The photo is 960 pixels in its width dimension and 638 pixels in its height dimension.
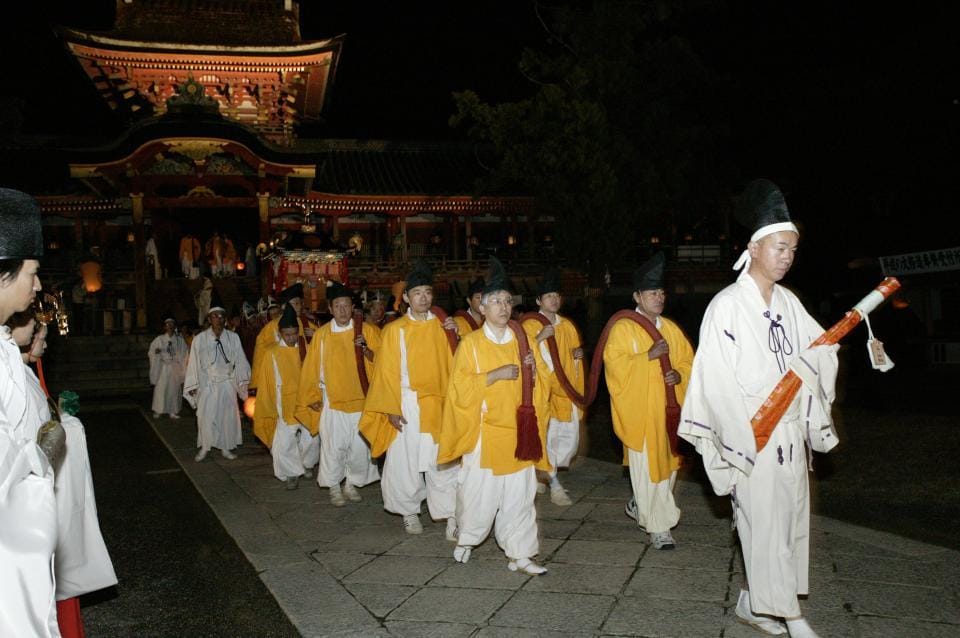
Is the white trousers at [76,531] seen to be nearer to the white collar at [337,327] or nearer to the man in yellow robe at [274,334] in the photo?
the white collar at [337,327]

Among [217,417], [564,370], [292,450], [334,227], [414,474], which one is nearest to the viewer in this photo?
[414,474]

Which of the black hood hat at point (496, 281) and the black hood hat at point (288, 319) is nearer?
the black hood hat at point (496, 281)

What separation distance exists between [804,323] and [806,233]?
11271 mm

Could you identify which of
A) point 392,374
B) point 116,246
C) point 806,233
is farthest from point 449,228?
point 392,374

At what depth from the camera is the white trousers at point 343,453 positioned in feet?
22.4

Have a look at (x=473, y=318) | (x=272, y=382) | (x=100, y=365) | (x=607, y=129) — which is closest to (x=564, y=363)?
(x=473, y=318)

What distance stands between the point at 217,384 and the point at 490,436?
5708mm

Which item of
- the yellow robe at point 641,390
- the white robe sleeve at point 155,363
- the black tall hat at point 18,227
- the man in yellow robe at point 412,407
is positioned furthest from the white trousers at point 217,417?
the black tall hat at point 18,227

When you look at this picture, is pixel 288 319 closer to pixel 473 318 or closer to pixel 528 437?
pixel 473 318

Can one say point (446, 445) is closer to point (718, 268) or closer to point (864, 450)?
point (864, 450)

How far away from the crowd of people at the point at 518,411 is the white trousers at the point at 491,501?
0.01 metres

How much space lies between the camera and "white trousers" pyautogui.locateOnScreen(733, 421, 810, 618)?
136 inches

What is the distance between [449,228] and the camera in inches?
983

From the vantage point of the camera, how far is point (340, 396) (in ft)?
22.8
